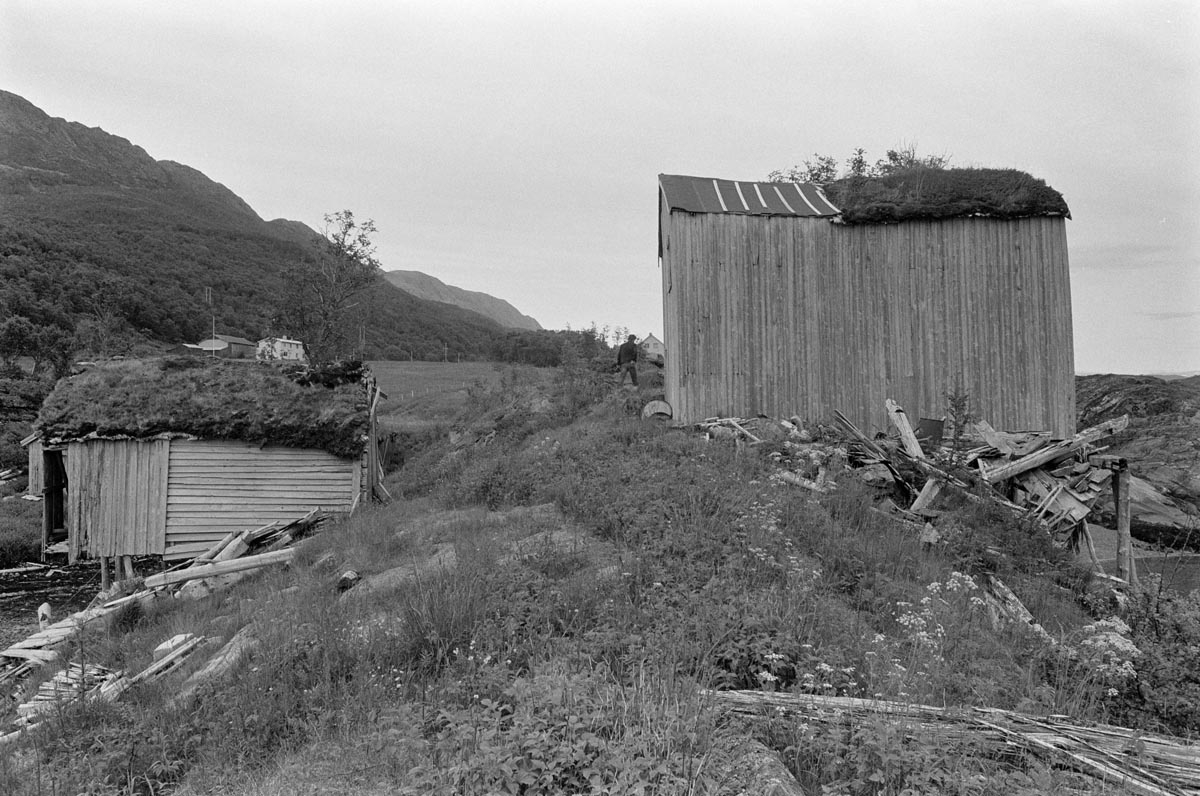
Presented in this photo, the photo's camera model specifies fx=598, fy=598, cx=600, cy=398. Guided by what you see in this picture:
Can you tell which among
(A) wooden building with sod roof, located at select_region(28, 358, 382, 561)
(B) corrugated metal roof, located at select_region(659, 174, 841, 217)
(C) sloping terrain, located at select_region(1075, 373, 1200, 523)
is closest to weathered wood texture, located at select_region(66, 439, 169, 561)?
(A) wooden building with sod roof, located at select_region(28, 358, 382, 561)

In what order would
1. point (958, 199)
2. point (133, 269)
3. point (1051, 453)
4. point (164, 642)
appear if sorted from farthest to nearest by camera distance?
point (133, 269)
point (958, 199)
point (1051, 453)
point (164, 642)

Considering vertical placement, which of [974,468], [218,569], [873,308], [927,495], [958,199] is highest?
[958,199]

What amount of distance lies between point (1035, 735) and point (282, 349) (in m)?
31.2

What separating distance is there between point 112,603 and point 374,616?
772 centimetres

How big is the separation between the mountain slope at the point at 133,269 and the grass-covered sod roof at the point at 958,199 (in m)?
29.2

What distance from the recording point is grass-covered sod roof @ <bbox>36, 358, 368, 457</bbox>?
1288 cm

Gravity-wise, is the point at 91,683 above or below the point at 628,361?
below

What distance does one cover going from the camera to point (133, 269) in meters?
78.8

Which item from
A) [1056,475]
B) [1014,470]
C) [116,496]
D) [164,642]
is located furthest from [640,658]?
[116,496]

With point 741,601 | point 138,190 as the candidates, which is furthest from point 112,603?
point 138,190

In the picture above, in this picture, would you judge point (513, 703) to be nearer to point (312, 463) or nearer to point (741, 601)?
point (741, 601)

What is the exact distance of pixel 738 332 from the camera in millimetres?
12570

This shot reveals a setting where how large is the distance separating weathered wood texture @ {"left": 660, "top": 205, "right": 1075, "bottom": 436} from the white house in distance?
2255 centimetres

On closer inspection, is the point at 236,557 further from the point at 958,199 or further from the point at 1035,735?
the point at 958,199
